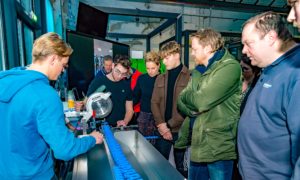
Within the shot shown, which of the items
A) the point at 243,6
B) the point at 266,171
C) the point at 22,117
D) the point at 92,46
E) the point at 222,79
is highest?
the point at 243,6

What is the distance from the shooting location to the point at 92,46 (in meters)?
3.21

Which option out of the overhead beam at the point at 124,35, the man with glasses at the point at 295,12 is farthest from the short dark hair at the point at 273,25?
the overhead beam at the point at 124,35

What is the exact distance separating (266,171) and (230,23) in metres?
6.40

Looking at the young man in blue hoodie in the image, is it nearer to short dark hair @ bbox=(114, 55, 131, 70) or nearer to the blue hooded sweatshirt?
the blue hooded sweatshirt

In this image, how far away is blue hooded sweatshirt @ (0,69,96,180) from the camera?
0.83 m

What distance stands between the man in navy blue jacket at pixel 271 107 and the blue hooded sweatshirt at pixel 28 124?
815 mm

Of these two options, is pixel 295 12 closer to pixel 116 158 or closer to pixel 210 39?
pixel 210 39

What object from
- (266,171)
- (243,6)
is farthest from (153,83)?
(243,6)

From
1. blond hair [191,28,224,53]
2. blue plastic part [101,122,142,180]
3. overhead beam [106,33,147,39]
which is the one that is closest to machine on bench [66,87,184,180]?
blue plastic part [101,122,142,180]

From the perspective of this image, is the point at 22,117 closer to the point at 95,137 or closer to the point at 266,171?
the point at 95,137

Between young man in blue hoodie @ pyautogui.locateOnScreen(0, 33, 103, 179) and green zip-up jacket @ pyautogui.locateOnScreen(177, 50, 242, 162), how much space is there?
28.9 inches

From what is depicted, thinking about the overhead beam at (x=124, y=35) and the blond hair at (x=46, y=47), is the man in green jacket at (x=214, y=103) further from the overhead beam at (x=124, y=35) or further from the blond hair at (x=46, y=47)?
the overhead beam at (x=124, y=35)

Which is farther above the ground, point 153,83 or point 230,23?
point 230,23

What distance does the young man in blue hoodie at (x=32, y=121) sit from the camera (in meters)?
0.84
